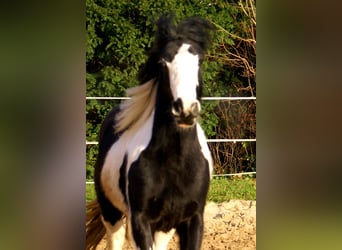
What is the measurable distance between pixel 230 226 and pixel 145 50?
78cm

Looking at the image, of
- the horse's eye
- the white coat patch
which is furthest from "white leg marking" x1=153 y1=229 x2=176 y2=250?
the horse's eye

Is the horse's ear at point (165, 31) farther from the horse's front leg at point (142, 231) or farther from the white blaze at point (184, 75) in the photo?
the horse's front leg at point (142, 231)

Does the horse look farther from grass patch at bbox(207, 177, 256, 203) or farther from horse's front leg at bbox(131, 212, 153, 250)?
grass patch at bbox(207, 177, 256, 203)

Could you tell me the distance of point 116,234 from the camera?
1952 millimetres

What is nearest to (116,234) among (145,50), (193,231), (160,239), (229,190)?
(160,239)

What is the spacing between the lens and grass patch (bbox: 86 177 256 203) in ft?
7.38

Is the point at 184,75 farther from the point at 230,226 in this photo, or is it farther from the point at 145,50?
the point at 230,226

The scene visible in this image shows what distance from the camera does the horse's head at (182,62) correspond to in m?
1.41

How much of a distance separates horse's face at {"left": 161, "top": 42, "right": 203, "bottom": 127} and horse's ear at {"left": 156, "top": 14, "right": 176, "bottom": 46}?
0.26ft
